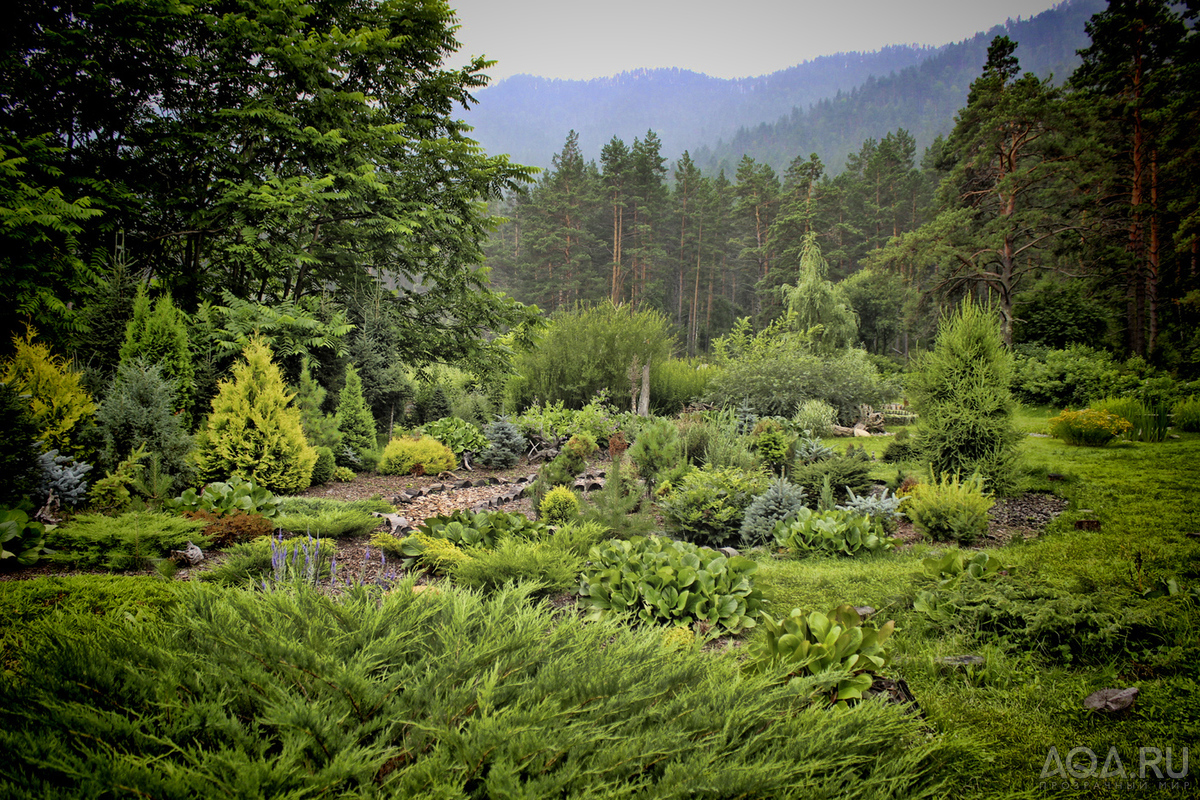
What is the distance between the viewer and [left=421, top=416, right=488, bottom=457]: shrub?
332 inches

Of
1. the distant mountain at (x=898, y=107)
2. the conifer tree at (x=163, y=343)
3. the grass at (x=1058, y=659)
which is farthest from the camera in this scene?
the distant mountain at (x=898, y=107)

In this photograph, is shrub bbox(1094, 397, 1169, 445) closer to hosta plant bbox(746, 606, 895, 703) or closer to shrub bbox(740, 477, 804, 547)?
shrub bbox(740, 477, 804, 547)

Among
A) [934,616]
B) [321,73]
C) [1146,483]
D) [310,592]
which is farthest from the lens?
[321,73]

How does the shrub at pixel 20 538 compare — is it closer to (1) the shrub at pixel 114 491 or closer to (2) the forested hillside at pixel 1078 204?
(1) the shrub at pixel 114 491

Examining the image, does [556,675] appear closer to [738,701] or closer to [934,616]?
[738,701]

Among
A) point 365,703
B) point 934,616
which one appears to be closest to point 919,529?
point 934,616

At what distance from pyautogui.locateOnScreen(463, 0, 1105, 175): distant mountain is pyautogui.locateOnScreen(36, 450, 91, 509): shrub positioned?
65.5m

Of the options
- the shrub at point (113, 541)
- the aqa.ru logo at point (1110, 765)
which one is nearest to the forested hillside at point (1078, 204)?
the aqa.ru logo at point (1110, 765)

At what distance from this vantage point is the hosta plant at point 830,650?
1688 mm

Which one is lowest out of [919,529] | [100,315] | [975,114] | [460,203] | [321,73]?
[919,529]

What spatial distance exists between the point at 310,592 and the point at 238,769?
81 cm

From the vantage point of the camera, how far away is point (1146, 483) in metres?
5.06

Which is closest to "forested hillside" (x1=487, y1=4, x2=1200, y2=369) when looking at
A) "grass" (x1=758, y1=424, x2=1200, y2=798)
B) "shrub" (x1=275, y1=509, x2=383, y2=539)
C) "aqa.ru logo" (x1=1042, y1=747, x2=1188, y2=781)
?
"grass" (x1=758, y1=424, x2=1200, y2=798)

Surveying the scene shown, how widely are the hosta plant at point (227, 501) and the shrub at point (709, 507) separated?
147 inches
